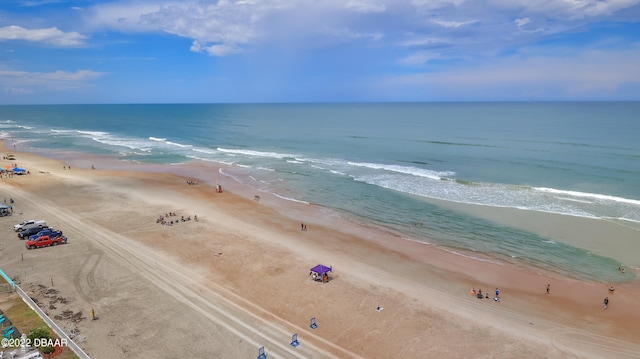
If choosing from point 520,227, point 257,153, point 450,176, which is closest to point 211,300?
point 520,227

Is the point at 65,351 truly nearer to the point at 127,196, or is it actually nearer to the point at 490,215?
the point at 127,196

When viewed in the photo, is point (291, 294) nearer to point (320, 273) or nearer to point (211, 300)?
point (320, 273)

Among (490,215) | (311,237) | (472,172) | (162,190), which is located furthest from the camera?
(472,172)

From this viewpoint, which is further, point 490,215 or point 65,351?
point 490,215

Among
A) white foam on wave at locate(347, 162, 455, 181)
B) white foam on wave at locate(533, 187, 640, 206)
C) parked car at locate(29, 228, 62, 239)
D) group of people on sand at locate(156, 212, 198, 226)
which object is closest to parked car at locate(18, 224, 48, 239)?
parked car at locate(29, 228, 62, 239)

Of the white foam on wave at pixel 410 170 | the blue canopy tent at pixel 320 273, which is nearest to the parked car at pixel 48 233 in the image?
the blue canopy tent at pixel 320 273

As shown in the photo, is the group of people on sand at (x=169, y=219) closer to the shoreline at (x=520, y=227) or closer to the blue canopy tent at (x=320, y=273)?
the shoreline at (x=520, y=227)

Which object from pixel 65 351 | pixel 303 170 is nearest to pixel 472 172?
pixel 303 170
